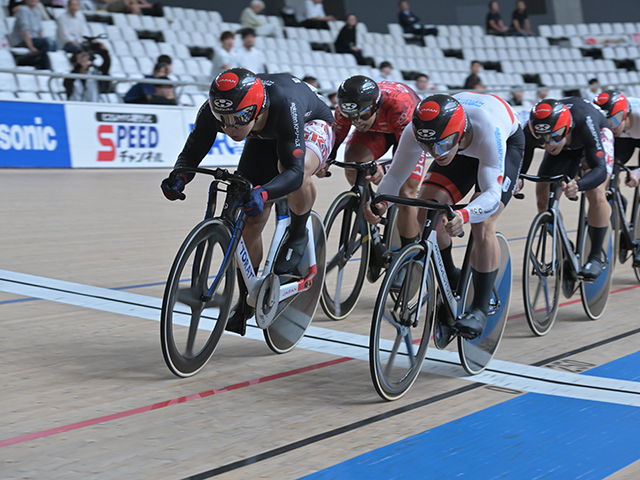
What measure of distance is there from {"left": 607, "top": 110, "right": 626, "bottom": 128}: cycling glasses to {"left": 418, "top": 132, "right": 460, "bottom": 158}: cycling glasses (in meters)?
2.77

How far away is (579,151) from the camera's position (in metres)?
4.61

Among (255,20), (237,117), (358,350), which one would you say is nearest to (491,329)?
(358,350)

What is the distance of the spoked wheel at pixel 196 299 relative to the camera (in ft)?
9.29

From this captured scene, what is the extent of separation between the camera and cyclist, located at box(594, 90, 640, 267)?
17.3 feet

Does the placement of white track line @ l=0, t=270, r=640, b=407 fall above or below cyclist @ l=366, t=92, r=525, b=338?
below

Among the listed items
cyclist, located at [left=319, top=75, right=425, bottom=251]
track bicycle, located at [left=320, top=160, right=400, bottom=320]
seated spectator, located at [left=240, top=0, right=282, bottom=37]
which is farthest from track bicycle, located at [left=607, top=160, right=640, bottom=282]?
seated spectator, located at [left=240, top=0, right=282, bottom=37]

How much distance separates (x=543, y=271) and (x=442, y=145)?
1483mm

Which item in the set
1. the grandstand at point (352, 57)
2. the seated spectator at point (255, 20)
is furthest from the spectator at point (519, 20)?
the seated spectator at point (255, 20)

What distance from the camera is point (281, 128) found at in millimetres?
3139

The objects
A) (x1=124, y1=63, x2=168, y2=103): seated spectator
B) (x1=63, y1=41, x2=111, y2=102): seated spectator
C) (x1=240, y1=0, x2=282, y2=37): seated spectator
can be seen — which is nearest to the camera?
(x1=63, y1=41, x2=111, y2=102): seated spectator

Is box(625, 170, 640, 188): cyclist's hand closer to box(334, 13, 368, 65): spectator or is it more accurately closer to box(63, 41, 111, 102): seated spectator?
box(63, 41, 111, 102): seated spectator

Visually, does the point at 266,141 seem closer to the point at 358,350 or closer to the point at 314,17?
the point at 358,350

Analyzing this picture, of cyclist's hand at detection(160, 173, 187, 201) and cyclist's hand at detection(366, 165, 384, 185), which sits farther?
cyclist's hand at detection(366, 165, 384, 185)

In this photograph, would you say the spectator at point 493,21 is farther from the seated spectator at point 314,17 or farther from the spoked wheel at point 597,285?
the spoked wheel at point 597,285
